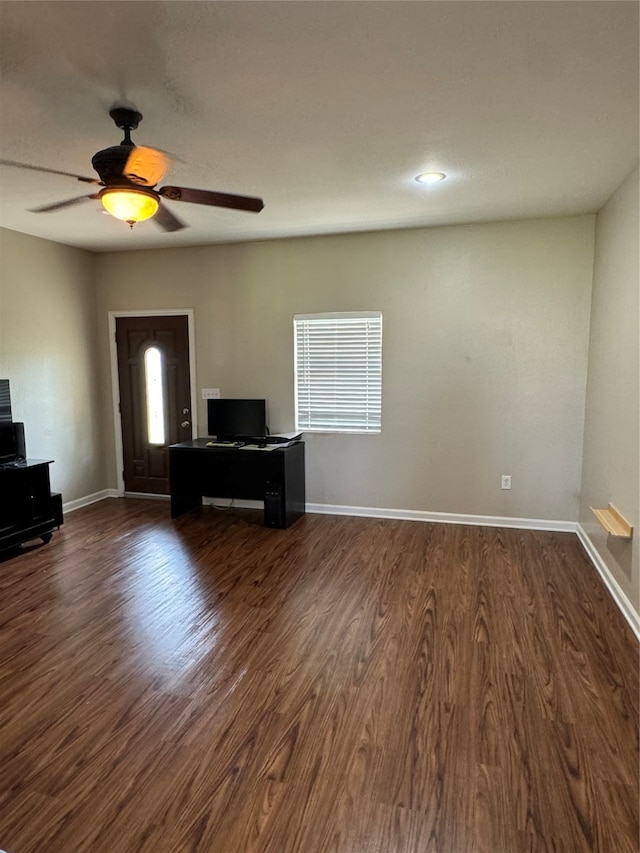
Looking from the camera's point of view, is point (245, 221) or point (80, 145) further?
point (245, 221)

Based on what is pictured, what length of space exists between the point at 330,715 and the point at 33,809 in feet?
3.64

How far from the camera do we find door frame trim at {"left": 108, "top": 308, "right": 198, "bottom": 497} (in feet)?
16.9

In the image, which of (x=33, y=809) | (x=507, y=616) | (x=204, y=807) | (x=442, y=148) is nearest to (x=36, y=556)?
(x=33, y=809)

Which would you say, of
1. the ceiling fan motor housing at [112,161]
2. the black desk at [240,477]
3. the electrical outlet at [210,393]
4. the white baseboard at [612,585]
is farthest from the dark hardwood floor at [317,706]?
the ceiling fan motor housing at [112,161]

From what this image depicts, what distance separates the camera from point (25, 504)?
13.4 feet

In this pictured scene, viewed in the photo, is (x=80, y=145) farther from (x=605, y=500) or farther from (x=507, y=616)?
(x=605, y=500)

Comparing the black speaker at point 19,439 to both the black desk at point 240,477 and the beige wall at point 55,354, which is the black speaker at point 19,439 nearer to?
the beige wall at point 55,354

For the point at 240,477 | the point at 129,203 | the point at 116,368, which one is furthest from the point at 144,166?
the point at 116,368

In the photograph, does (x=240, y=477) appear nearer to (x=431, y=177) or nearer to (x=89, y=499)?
(x=89, y=499)

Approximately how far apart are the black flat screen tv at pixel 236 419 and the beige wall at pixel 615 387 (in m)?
2.88

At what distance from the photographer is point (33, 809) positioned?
5.48ft

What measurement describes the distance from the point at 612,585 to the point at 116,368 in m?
5.02

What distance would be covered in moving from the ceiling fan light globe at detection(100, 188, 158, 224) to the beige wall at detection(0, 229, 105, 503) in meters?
2.68

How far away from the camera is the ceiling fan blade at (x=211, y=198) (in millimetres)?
2340
